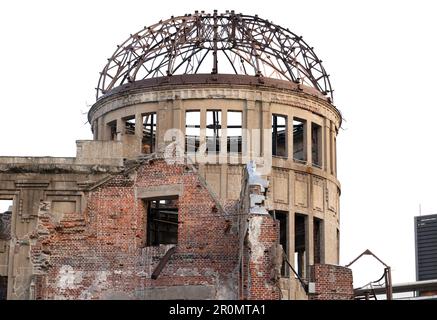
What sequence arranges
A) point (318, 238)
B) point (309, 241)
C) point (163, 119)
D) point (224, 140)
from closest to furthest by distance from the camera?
point (224, 140) < point (309, 241) < point (163, 119) < point (318, 238)

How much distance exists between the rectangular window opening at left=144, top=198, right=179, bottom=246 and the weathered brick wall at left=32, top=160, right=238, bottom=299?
1878 millimetres

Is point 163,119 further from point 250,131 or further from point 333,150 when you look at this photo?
point 333,150

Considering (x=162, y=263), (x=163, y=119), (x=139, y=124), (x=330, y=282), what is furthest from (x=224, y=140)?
(x=330, y=282)

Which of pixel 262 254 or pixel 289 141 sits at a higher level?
pixel 289 141

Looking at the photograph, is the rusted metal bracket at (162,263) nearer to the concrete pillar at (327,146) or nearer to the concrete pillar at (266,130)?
the concrete pillar at (266,130)

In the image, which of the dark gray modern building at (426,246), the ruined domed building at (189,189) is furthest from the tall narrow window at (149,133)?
the dark gray modern building at (426,246)

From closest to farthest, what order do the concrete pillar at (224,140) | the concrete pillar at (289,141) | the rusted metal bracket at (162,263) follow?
the rusted metal bracket at (162,263)
the concrete pillar at (224,140)
the concrete pillar at (289,141)

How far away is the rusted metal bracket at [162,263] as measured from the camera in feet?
87.4

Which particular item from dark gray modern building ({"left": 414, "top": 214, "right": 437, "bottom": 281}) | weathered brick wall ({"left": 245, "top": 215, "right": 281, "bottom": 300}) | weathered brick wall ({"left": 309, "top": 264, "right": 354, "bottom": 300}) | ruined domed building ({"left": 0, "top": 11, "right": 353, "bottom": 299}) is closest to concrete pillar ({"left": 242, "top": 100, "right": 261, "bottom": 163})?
ruined domed building ({"left": 0, "top": 11, "right": 353, "bottom": 299})

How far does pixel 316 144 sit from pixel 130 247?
1326 centimetres

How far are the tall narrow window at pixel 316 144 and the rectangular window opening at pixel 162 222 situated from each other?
24.1ft

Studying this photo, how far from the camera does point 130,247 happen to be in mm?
27344

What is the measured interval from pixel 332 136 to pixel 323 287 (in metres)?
15.8
